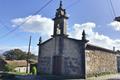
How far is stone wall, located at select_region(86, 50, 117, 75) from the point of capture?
2564 cm

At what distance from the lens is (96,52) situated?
91.1ft

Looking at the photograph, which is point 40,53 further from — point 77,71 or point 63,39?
point 77,71

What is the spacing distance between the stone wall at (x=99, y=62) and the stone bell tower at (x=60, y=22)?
4.48 meters

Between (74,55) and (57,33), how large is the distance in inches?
159

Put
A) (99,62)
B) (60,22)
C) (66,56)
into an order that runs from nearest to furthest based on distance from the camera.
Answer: (66,56), (60,22), (99,62)

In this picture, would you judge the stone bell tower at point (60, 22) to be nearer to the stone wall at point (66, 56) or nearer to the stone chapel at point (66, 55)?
the stone chapel at point (66, 55)

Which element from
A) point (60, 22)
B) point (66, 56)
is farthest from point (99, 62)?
point (60, 22)

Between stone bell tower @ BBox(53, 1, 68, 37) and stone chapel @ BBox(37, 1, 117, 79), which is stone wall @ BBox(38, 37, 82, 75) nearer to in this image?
stone chapel @ BBox(37, 1, 117, 79)

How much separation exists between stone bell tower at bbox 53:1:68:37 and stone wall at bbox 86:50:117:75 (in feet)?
14.7

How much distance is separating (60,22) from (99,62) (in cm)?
782

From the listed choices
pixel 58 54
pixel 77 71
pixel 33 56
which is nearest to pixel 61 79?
pixel 77 71

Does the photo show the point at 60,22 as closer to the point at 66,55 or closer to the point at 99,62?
the point at 66,55

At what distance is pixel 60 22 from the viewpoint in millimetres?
27578

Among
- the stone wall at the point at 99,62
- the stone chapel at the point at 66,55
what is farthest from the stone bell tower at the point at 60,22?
the stone wall at the point at 99,62
